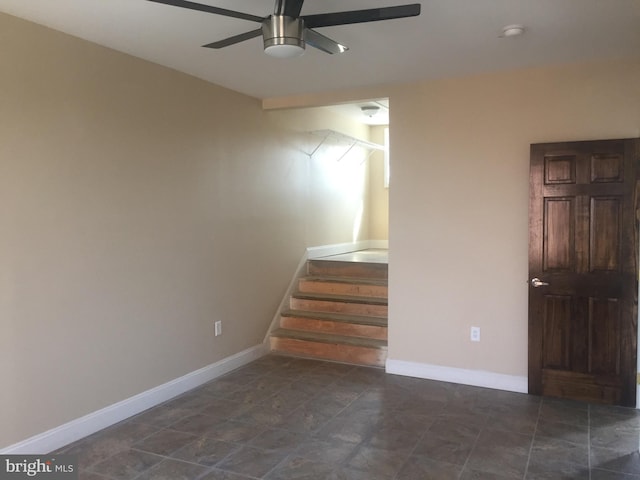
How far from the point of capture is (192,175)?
3.97 m

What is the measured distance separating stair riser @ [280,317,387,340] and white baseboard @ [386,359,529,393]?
1.34 feet

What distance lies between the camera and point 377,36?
119 inches

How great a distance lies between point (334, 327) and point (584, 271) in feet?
7.52

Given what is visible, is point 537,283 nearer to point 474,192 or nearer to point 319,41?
point 474,192

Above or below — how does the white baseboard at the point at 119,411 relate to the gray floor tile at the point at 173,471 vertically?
above

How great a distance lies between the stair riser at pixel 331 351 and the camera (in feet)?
14.9

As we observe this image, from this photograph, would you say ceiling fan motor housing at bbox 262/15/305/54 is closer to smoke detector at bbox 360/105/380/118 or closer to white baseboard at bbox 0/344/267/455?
white baseboard at bbox 0/344/267/455

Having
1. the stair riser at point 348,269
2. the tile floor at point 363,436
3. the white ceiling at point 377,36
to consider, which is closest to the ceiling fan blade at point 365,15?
the white ceiling at point 377,36

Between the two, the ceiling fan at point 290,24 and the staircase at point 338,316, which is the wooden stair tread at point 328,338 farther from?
the ceiling fan at point 290,24

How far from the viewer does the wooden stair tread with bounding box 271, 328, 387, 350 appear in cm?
460

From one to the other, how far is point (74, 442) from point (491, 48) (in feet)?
11.9

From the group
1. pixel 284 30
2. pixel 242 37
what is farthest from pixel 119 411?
pixel 284 30

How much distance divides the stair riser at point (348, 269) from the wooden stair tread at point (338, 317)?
53 centimetres

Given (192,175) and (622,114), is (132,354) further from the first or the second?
(622,114)
